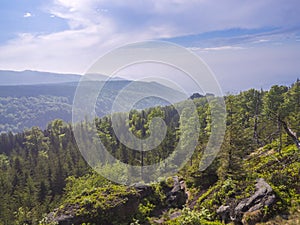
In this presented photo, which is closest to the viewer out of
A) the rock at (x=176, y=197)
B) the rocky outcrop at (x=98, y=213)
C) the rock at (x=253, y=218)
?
the rock at (x=253, y=218)

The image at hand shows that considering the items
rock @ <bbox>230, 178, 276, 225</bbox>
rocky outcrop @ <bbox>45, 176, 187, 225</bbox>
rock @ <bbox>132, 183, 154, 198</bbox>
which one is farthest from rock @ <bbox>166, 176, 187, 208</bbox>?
rock @ <bbox>230, 178, 276, 225</bbox>

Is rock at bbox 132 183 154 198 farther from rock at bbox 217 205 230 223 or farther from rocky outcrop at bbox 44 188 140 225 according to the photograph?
rock at bbox 217 205 230 223

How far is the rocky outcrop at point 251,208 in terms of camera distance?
11547 mm

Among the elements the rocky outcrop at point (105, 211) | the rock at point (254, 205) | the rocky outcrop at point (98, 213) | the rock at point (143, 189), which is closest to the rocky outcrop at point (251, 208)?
the rock at point (254, 205)

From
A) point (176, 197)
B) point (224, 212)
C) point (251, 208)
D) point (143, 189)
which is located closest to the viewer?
point (251, 208)

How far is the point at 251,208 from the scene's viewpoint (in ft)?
39.4

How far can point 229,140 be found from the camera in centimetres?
1770

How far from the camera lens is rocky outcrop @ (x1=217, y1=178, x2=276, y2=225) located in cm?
1155

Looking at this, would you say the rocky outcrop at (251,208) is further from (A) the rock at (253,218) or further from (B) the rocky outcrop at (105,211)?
(B) the rocky outcrop at (105,211)

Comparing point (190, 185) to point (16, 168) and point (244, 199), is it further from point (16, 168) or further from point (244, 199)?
point (16, 168)

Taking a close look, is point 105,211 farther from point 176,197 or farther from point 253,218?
point 253,218


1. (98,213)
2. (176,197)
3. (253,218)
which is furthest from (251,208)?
(98,213)

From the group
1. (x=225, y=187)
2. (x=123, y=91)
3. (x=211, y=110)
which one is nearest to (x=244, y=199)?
(x=225, y=187)

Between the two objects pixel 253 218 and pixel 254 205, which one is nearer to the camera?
pixel 253 218
